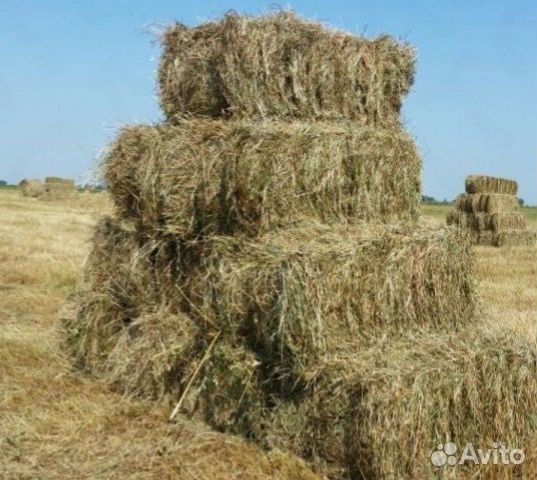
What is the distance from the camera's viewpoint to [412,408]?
12.9 feet

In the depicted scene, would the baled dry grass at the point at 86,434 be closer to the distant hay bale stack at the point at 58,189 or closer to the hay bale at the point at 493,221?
the hay bale at the point at 493,221

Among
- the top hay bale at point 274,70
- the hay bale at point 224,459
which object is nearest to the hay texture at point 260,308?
the hay bale at point 224,459

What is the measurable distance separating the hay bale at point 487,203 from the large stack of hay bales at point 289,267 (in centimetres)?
1067

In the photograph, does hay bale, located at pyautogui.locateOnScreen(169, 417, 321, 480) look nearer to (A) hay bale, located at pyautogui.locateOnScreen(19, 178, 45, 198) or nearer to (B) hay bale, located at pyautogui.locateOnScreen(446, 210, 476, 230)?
(B) hay bale, located at pyautogui.locateOnScreen(446, 210, 476, 230)

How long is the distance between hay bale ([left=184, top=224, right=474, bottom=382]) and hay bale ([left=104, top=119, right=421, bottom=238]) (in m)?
0.22

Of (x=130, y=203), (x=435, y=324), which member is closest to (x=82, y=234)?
(x=130, y=203)

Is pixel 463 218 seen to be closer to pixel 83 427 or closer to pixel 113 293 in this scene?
pixel 113 293

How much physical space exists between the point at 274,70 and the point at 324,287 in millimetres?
2008

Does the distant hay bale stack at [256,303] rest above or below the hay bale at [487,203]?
below

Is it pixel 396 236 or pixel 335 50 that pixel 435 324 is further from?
pixel 335 50

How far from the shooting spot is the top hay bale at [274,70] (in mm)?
5566

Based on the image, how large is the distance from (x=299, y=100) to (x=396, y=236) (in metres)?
1.40

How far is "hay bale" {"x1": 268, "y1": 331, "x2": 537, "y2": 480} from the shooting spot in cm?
388

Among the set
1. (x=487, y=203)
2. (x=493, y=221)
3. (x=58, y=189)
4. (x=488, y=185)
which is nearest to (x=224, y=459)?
(x=493, y=221)
